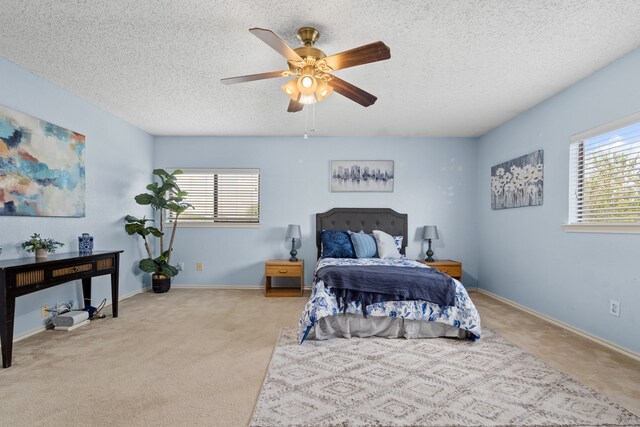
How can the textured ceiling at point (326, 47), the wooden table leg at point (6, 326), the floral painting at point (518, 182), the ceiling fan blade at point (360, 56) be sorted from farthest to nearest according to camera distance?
the floral painting at point (518, 182), the wooden table leg at point (6, 326), the textured ceiling at point (326, 47), the ceiling fan blade at point (360, 56)

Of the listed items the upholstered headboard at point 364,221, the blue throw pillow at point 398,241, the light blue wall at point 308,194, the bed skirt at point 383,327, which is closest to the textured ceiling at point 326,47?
the light blue wall at point 308,194

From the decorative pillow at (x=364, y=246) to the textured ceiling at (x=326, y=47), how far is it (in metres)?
1.71

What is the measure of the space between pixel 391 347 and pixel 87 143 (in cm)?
394

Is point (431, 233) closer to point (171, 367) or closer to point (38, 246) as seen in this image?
point (171, 367)

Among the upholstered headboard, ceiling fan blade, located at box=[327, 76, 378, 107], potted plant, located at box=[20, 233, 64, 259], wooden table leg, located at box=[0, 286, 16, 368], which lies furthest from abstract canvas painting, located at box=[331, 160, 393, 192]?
wooden table leg, located at box=[0, 286, 16, 368]

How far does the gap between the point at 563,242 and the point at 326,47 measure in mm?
3028

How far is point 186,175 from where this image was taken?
548cm

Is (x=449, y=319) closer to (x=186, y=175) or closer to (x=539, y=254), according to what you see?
(x=539, y=254)

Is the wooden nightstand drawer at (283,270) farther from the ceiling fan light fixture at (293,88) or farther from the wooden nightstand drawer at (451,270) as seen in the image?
the ceiling fan light fixture at (293,88)

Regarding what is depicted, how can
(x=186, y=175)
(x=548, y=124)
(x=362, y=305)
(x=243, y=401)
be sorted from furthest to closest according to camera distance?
(x=186, y=175)
(x=548, y=124)
(x=362, y=305)
(x=243, y=401)

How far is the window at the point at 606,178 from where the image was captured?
2742 mm

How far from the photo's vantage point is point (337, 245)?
Answer: 4.75m

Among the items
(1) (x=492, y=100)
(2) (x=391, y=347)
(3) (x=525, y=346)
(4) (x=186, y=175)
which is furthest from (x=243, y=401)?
(4) (x=186, y=175)

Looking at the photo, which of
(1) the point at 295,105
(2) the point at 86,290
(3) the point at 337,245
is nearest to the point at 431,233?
→ (3) the point at 337,245
